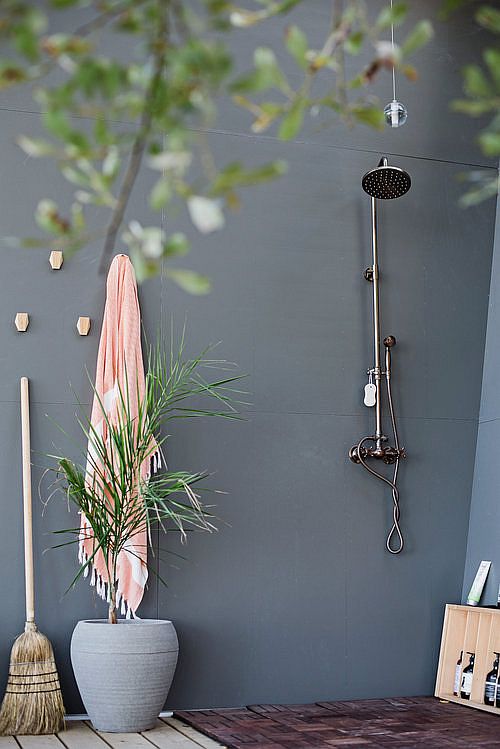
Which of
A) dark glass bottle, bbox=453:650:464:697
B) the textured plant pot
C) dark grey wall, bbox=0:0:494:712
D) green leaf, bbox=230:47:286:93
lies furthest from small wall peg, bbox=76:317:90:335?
green leaf, bbox=230:47:286:93

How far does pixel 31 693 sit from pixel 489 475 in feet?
8.36

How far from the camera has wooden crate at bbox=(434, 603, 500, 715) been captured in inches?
178

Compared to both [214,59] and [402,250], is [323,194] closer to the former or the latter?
[402,250]

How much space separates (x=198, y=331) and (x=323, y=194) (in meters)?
1.02

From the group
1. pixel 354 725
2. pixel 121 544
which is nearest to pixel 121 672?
pixel 121 544

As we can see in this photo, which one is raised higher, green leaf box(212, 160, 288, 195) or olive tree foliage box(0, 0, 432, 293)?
olive tree foliage box(0, 0, 432, 293)

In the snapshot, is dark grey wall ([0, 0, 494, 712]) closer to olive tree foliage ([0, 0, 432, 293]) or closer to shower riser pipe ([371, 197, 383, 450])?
shower riser pipe ([371, 197, 383, 450])

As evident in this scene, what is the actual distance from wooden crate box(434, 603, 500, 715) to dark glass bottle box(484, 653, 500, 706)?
3 cm

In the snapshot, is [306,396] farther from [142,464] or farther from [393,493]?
[142,464]

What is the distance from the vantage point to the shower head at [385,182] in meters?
4.47

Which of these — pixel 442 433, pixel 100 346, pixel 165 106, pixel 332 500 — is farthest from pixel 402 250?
pixel 165 106

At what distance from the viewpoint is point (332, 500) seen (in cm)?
476

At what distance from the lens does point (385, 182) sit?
4566 millimetres

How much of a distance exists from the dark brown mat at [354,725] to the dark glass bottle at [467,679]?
0.29 feet
